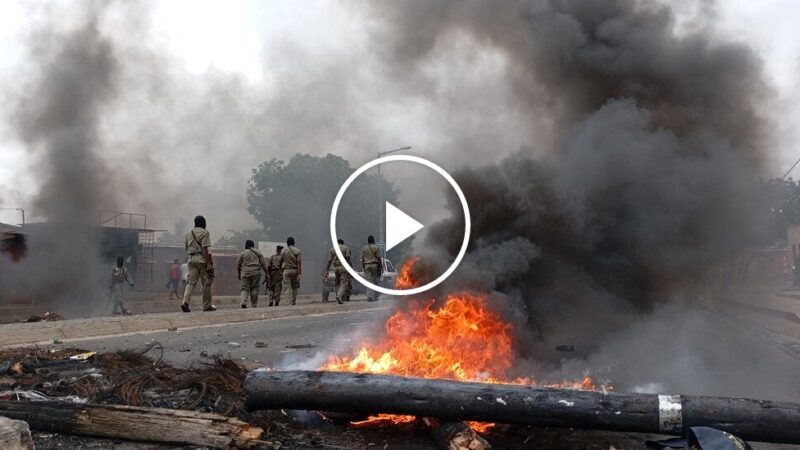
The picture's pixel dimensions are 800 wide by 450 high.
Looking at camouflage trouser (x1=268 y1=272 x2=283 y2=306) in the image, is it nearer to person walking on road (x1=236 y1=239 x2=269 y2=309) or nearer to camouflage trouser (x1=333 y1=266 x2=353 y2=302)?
person walking on road (x1=236 y1=239 x2=269 y2=309)

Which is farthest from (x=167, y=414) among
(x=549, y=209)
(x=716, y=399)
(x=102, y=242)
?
(x=102, y=242)

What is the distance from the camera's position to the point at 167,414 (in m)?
4.12

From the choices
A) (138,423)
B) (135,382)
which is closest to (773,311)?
(135,382)

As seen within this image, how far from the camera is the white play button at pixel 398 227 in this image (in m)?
9.06

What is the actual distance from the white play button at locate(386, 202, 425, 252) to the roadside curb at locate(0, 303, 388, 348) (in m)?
1.51

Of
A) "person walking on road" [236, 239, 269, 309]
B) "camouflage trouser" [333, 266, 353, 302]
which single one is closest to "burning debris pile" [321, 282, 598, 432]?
"person walking on road" [236, 239, 269, 309]

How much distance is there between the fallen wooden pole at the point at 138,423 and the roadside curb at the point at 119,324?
3.12 metres

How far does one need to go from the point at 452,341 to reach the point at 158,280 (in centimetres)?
3302

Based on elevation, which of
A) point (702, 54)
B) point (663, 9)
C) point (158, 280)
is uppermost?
point (663, 9)

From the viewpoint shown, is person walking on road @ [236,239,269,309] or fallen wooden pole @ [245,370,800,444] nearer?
fallen wooden pole @ [245,370,800,444]

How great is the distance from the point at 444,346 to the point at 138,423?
304 centimetres

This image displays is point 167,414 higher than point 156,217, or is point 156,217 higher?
point 156,217

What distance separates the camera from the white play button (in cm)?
906

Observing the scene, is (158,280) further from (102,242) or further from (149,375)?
(149,375)
